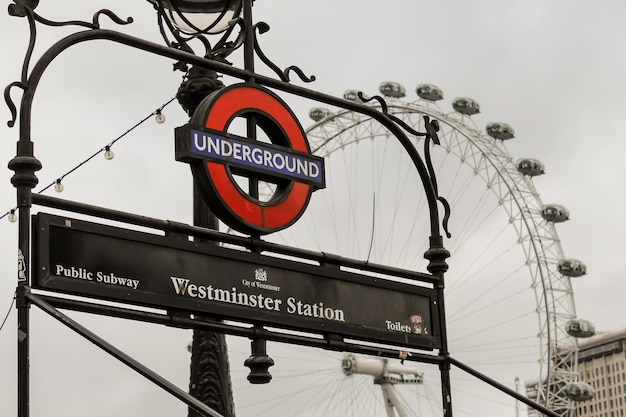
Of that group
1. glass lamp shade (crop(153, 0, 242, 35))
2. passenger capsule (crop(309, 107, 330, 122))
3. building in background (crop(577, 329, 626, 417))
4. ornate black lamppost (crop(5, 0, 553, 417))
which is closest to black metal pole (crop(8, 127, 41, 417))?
ornate black lamppost (crop(5, 0, 553, 417))

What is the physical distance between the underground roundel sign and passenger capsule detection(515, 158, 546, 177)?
2262 inches

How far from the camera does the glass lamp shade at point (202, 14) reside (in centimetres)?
1219

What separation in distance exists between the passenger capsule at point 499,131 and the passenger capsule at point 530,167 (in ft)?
4.23

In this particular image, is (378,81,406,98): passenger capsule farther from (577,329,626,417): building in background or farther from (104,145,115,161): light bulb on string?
(577,329,626,417): building in background

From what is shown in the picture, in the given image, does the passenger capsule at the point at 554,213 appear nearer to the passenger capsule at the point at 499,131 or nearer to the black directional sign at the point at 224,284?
the passenger capsule at the point at 499,131

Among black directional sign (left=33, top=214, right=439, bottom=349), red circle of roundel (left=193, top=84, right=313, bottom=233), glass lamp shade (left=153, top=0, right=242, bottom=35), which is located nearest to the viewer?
black directional sign (left=33, top=214, right=439, bottom=349)

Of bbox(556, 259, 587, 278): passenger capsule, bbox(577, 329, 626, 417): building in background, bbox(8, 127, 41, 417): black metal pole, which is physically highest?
bbox(577, 329, 626, 417): building in background

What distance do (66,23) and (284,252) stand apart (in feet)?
7.52

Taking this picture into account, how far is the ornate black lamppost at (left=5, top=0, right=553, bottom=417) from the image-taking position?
8.82m

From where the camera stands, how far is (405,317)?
36.7ft

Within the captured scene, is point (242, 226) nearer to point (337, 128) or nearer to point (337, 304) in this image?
point (337, 304)

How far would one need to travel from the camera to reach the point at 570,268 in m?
67.9

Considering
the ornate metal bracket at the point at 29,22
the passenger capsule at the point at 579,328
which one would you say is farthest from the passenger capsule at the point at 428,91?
the ornate metal bracket at the point at 29,22

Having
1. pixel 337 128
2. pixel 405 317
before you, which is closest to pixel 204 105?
pixel 405 317
